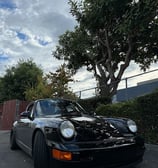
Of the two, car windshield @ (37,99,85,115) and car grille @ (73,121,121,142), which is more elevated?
car windshield @ (37,99,85,115)

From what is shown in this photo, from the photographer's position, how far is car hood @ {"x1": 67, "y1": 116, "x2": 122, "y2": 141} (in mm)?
4055

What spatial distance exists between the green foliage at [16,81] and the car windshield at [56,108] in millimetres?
21178

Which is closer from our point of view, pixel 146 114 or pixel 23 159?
pixel 23 159

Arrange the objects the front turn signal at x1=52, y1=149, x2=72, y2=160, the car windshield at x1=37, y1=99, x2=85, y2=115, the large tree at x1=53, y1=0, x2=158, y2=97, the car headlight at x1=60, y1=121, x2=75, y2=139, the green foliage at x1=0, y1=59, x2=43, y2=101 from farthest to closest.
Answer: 1. the green foliage at x1=0, y1=59, x2=43, y2=101
2. the large tree at x1=53, y1=0, x2=158, y2=97
3. the car windshield at x1=37, y1=99, x2=85, y2=115
4. the car headlight at x1=60, y1=121, x2=75, y2=139
5. the front turn signal at x1=52, y1=149, x2=72, y2=160

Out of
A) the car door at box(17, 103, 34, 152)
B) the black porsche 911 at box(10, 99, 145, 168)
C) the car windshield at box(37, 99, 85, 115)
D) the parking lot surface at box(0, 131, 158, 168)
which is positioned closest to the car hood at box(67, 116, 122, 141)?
the black porsche 911 at box(10, 99, 145, 168)

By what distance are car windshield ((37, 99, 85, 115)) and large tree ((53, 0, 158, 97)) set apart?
19.2 ft

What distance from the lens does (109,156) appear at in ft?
13.0

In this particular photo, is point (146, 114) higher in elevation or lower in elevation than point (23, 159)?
higher

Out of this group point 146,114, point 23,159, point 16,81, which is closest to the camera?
point 23,159

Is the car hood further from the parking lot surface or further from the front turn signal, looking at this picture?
the parking lot surface

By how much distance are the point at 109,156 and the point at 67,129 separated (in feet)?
2.41

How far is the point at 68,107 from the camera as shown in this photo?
597 centimetres

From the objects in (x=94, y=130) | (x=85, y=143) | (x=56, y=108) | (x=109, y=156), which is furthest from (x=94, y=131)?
(x=56, y=108)

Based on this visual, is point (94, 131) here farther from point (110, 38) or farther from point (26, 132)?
point (110, 38)
